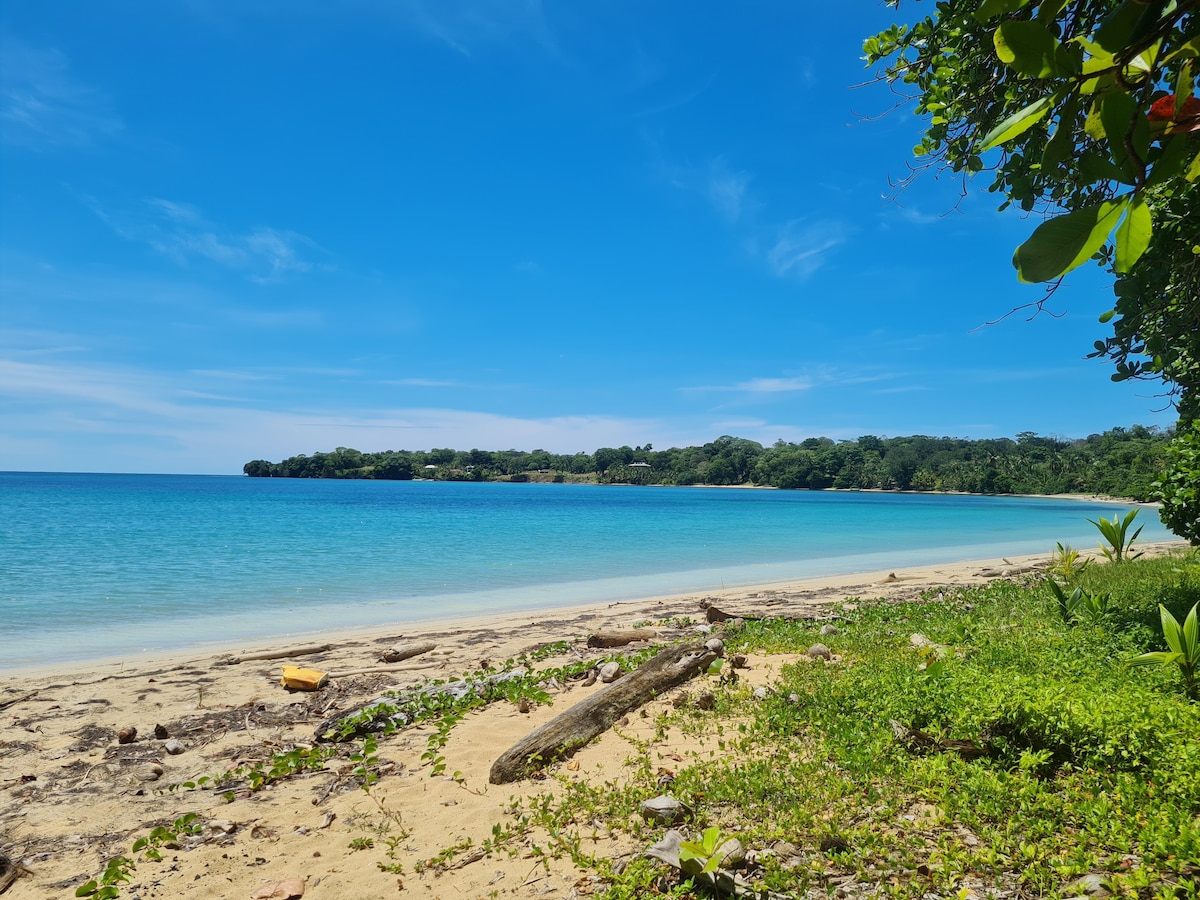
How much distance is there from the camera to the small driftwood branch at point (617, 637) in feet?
31.4

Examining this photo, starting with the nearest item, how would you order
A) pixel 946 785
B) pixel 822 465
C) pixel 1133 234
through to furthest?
pixel 1133 234 < pixel 946 785 < pixel 822 465

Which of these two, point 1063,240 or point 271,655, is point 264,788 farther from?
point 1063,240

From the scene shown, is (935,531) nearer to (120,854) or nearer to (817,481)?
(120,854)

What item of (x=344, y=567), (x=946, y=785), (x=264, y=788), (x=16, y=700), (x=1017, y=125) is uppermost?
(x=1017, y=125)

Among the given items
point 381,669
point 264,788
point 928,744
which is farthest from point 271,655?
point 928,744

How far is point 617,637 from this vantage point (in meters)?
9.59

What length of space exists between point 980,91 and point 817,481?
473ft

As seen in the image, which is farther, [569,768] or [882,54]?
[882,54]

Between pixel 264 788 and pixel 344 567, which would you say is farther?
pixel 344 567

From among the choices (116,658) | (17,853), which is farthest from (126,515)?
(17,853)

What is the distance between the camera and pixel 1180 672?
5.14 meters

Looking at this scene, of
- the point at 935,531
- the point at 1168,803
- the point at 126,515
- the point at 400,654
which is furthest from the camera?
the point at 126,515

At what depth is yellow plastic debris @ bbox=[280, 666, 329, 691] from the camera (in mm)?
8141

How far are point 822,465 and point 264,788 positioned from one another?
144420 millimetres
